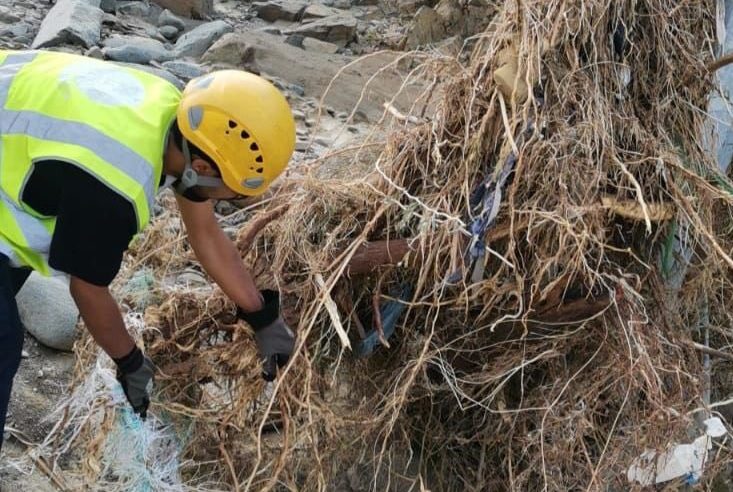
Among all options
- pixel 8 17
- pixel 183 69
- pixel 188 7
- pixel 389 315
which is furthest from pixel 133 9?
pixel 389 315

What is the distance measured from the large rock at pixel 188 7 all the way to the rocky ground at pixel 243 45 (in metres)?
0.01

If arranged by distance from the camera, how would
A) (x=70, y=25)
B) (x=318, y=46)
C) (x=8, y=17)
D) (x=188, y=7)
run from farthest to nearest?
(x=188, y=7) < (x=318, y=46) < (x=8, y=17) < (x=70, y=25)

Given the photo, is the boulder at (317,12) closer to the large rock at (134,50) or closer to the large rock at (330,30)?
the large rock at (330,30)

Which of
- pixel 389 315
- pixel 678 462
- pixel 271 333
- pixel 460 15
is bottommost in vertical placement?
pixel 460 15

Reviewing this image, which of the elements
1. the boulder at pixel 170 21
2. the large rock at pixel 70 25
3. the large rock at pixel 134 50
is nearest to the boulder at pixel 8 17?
the large rock at pixel 70 25

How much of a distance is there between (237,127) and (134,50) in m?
5.81

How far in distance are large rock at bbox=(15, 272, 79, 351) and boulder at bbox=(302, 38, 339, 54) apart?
6.87 metres

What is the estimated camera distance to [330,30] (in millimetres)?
11078

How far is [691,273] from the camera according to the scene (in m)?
3.07

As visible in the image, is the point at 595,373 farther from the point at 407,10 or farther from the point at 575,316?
the point at 407,10

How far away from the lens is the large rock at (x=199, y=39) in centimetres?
870

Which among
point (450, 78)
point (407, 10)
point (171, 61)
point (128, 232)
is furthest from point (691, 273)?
point (407, 10)

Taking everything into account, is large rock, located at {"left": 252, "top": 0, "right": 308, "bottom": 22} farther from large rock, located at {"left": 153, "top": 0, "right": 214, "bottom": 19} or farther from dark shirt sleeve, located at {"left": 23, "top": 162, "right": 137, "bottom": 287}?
dark shirt sleeve, located at {"left": 23, "top": 162, "right": 137, "bottom": 287}

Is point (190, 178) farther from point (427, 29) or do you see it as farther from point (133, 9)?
point (427, 29)
